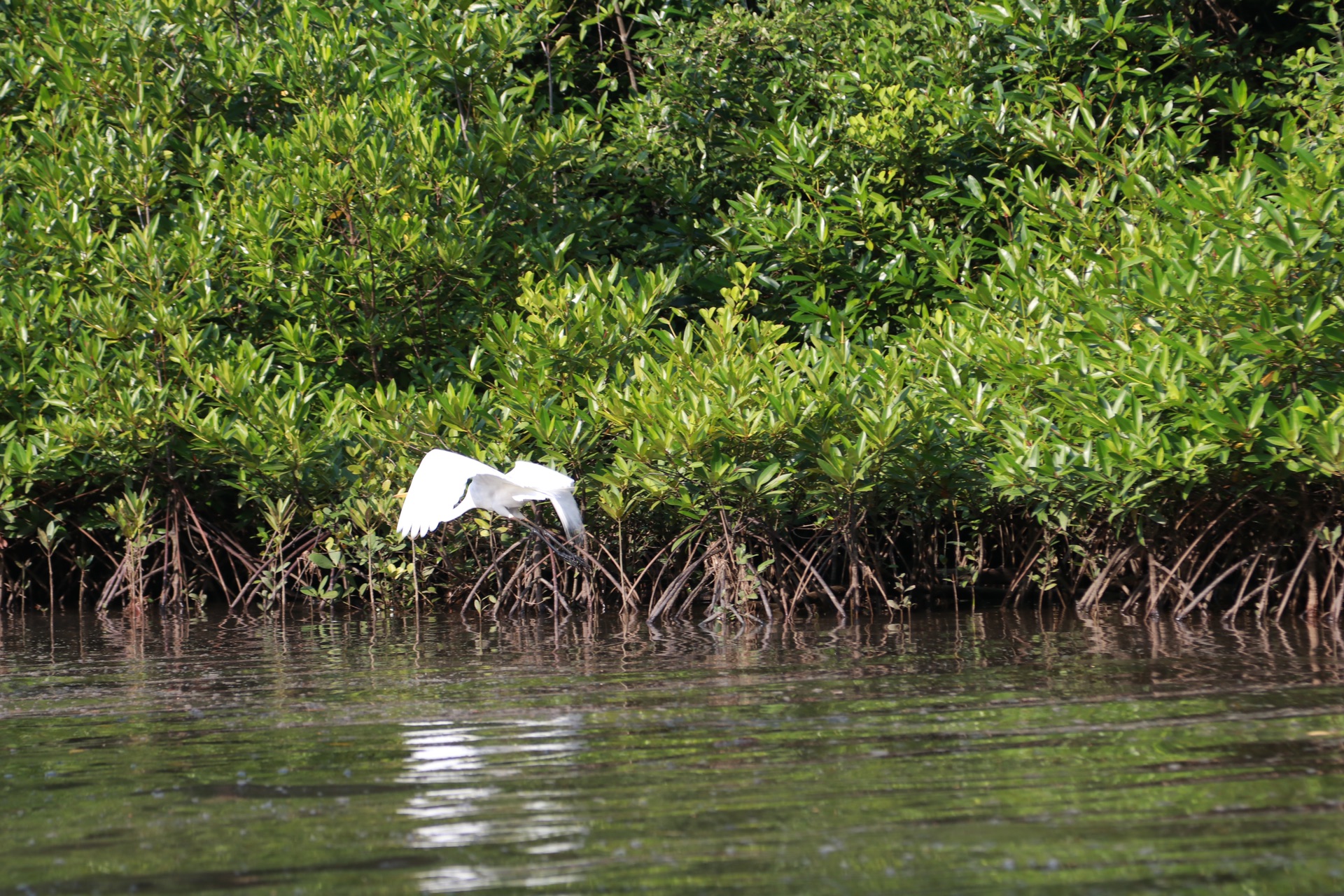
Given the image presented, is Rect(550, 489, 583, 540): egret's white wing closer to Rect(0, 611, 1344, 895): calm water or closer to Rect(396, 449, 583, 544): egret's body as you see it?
Rect(396, 449, 583, 544): egret's body

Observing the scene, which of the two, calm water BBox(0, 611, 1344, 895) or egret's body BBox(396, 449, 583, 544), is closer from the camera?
calm water BBox(0, 611, 1344, 895)

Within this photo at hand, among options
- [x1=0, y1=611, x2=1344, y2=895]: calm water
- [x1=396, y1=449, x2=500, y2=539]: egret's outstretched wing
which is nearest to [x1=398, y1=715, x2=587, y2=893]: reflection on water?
[x1=0, y1=611, x2=1344, y2=895]: calm water

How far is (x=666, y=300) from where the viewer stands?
9172 mm

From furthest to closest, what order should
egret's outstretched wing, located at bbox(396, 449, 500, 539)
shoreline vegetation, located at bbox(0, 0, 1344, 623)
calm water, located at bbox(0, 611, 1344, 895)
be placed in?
shoreline vegetation, located at bbox(0, 0, 1344, 623), egret's outstretched wing, located at bbox(396, 449, 500, 539), calm water, located at bbox(0, 611, 1344, 895)

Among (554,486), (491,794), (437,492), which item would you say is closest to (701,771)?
(491,794)

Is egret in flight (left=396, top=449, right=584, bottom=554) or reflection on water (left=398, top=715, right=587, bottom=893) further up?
egret in flight (left=396, top=449, right=584, bottom=554)

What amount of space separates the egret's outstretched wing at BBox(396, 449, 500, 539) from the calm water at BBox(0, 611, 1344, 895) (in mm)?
1006

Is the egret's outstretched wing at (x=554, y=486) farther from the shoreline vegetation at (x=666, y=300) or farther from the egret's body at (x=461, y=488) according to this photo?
the shoreline vegetation at (x=666, y=300)

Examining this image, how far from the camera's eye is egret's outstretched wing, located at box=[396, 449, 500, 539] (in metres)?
7.31

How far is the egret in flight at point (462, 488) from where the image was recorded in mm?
7352

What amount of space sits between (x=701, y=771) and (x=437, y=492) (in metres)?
3.96

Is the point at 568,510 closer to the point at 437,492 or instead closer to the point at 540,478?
the point at 540,478

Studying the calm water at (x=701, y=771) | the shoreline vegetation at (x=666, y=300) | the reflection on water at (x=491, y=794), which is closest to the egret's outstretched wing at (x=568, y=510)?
the shoreline vegetation at (x=666, y=300)

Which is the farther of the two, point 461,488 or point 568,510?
point 568,510
